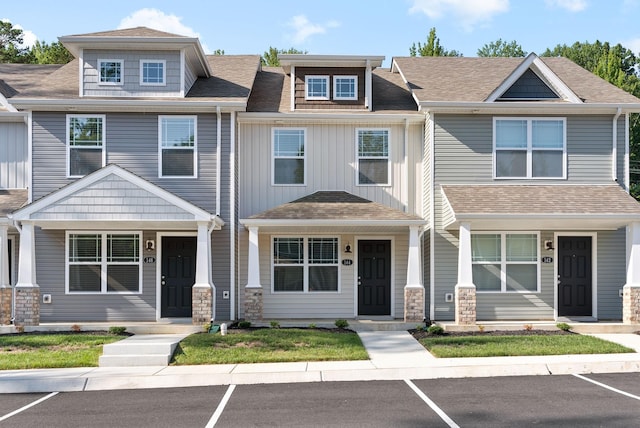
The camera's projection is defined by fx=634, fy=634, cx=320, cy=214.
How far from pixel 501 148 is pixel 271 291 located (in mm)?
7198

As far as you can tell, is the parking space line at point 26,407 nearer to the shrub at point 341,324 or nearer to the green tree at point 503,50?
the shrub at point 341,324

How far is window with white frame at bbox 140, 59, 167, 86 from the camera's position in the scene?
1684 centimetres

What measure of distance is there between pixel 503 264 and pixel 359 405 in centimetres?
900

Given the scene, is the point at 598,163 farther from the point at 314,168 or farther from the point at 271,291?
the point at 271,291

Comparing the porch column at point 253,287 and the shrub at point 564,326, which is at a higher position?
the porch column at point 253,287

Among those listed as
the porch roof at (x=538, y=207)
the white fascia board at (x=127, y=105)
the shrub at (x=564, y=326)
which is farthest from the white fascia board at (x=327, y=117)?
the shrub at (x=564, y=326)

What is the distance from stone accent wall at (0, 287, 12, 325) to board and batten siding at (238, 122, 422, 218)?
6.12m

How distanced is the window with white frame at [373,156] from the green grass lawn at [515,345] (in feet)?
16.8

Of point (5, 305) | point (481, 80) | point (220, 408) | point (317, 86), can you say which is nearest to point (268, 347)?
point (220, 408)

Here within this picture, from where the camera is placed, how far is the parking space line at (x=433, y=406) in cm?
776

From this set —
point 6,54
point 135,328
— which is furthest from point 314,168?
point 6,54

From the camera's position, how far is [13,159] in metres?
17.2

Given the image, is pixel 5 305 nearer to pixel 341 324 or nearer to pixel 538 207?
pixel 341 324

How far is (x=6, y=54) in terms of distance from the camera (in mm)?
34281
